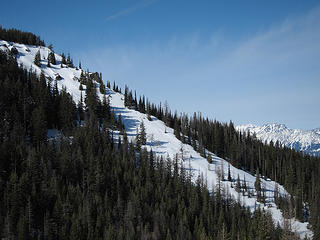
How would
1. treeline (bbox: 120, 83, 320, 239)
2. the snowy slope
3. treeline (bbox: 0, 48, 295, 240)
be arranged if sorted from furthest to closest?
treeline (bbox: 120, 83, 320, 239)
the snowy slope
treeline (bbox: 0, 48, 295, 240)

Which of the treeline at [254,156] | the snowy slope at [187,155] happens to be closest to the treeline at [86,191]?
the snowy slope at [187,155]

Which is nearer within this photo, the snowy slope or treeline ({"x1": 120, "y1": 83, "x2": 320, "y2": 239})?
the snowy slope

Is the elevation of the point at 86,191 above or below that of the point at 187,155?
below

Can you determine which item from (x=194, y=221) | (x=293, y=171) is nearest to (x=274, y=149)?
(x=293, y=171)

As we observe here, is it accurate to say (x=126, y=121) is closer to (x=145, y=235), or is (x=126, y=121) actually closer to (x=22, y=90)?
(x=22, y=90)

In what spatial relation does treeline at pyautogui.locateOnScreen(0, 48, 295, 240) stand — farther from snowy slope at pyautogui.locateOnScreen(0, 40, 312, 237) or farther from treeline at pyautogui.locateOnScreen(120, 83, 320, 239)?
treeline at pyautogui.locateOnScreen(120, 83, 320, 239)

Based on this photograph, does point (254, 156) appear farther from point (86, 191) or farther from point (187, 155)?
point (86, 191)

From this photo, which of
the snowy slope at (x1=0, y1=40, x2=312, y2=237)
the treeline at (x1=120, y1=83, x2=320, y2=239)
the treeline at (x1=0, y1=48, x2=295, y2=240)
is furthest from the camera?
the treeline at (x1=120, y1=83, x2=320, y2=239)

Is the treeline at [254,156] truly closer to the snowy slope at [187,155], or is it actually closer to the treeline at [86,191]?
the snowy slope at [187,155]

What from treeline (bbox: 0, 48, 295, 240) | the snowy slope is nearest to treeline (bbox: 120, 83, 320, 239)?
the snowy slope

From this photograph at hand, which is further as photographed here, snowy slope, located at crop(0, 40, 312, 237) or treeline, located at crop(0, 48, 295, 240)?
snowy slope, located at crop(0, 40, 312, 237)

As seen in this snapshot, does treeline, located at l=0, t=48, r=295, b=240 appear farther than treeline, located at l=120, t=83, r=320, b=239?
No

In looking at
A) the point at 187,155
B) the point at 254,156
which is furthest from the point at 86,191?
the point at 254,156

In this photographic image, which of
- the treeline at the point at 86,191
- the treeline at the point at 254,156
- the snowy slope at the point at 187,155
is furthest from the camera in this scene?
the treeline at the point at 254,156
